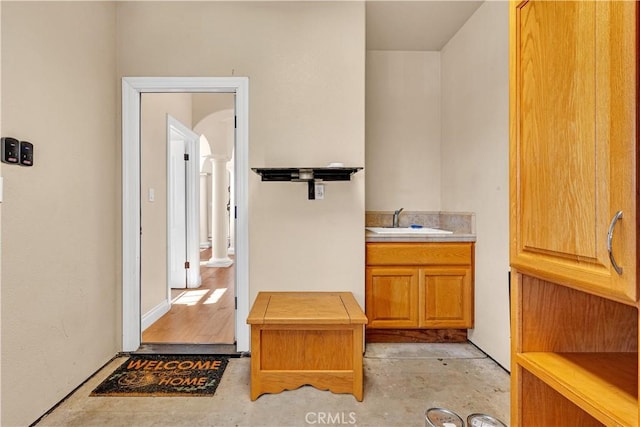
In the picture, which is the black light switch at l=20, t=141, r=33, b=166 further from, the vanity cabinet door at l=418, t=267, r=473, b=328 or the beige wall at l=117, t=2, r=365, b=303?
the vanity cabinet door at l=418, t=267, r=473, b=328

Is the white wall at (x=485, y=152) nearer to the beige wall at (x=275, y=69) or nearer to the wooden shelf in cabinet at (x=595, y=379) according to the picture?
the beige wall at (x=275, y=69)

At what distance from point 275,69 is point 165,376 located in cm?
226

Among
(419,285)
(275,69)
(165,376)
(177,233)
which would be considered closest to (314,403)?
(165,376)

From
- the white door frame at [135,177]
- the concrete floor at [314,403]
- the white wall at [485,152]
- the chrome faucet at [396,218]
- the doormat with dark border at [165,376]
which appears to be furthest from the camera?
the chrome faucet at [396,218]

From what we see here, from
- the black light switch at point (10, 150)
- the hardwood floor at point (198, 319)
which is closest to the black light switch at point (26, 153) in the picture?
the black light switch at point (10, 150)

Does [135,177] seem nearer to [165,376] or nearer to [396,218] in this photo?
[165,376]

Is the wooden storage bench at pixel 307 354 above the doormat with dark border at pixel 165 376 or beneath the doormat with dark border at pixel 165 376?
above

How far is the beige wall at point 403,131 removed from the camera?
11.8ft

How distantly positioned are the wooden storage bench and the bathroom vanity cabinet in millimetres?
751

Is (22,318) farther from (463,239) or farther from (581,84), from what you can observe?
(463,239)

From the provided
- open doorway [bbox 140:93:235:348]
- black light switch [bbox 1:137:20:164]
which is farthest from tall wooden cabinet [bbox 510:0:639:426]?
open doorway [bbox 140:93:235:348]

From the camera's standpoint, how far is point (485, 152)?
2.72m

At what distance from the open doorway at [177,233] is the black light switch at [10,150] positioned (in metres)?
1.31

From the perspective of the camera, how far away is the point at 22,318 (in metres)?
1.79
